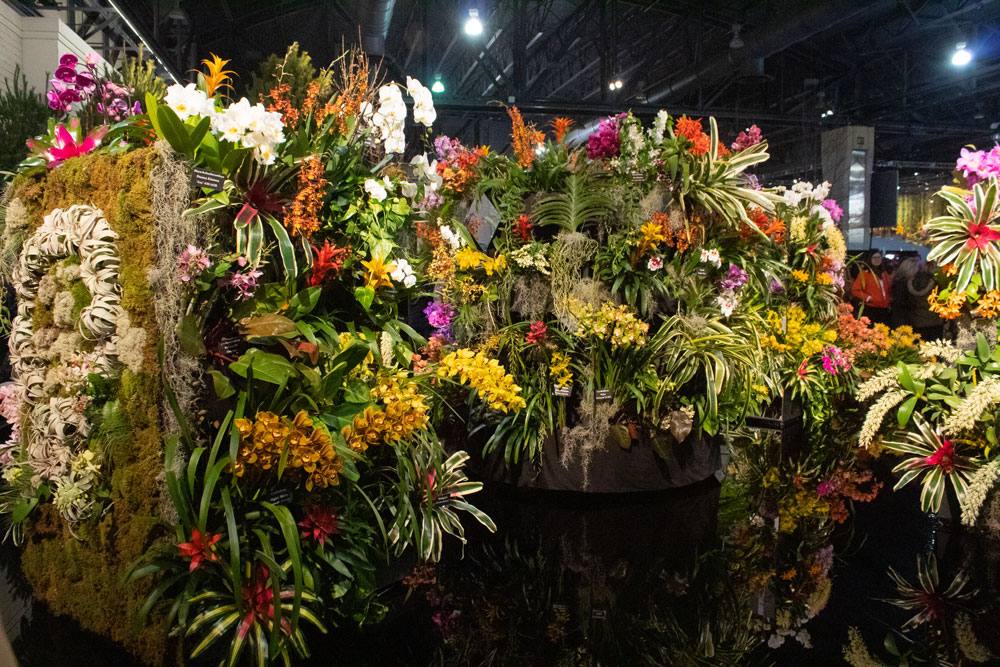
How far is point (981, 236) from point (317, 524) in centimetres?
356

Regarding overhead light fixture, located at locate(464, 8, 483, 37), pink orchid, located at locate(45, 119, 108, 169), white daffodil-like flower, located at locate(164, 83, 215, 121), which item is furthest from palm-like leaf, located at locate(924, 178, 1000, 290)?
overhead light fixture, located at locate(464, 8, 483, 37)

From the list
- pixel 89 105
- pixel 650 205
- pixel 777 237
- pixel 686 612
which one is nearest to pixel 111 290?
pixel 89 105

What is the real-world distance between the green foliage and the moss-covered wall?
1892 mm

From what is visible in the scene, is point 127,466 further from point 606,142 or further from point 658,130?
point 658,130

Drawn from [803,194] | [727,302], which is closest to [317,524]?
[727,302]

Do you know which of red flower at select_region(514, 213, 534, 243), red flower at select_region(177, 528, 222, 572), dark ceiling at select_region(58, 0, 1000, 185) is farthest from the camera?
dark ceiling at select_region(58, 0, 1000, 185)

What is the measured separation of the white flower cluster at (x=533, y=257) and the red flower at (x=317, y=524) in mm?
1811

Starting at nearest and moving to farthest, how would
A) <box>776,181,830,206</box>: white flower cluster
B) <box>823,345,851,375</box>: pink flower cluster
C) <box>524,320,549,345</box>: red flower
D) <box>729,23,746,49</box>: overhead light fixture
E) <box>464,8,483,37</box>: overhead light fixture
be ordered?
<box>524,320,549,345</box>: red flower, <box>823,345,851,375</box>: pink flower cluster, <box>776,181,830,206</box>: white flower cluster, <box>464,8,483,37</box>: overhead light fixture, <box>729,23,746,49</box>: overhead light fixture

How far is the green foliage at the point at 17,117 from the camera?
13.5 feet

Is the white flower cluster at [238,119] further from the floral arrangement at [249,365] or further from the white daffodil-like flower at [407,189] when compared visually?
the white daffodil-like flower at [407,189]

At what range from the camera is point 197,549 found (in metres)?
2.27

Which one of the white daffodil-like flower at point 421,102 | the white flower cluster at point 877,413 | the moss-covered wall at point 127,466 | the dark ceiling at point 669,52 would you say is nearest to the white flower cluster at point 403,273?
the white daffodil-like flower at point 421,102

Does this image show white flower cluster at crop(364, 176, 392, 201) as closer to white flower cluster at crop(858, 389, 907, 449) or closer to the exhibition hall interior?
the exhibition hall interior

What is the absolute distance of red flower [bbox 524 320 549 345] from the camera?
387cm
